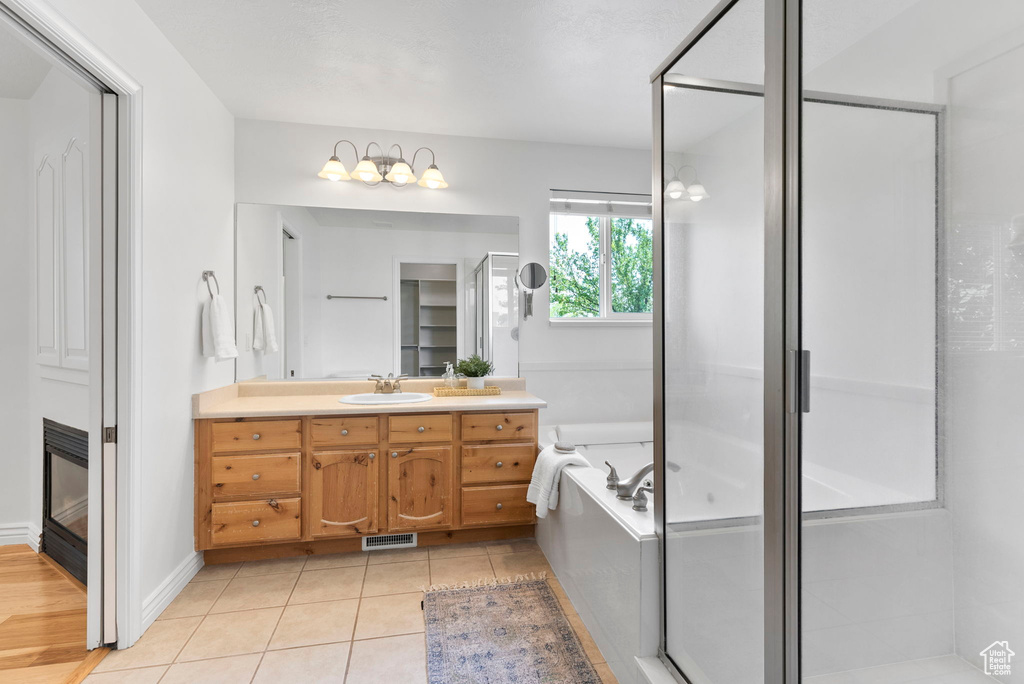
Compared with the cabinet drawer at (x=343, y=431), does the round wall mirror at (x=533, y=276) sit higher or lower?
higher

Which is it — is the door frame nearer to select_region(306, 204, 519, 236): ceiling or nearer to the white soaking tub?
select_region(306, 204, 519, 236): ceiling

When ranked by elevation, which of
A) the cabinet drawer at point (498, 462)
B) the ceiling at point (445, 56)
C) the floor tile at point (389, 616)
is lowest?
the floor tile at point (389, 616)

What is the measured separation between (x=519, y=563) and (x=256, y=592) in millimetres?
1256

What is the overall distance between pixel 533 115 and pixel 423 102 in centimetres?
62

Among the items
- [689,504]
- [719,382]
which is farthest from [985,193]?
[689,504]

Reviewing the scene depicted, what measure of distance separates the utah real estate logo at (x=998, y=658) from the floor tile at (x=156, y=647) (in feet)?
7.61

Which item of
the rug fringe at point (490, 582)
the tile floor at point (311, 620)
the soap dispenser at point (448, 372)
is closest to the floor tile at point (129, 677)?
the tile floor at point (311, 620)

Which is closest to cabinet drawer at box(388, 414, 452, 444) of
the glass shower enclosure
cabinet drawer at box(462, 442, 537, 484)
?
cabinet drawer at box(462, 442, 537, 484)

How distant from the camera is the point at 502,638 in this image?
1955 millimetres

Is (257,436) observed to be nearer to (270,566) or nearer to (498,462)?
(270,566)

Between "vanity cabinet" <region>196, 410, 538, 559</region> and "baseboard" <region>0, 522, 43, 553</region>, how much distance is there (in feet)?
3.56

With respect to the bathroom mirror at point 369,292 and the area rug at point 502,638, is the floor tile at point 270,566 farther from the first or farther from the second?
the bathroom mirror at point 369,292

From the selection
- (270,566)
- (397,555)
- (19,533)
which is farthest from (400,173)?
(19,533)

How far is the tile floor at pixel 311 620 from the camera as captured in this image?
5.86ft
